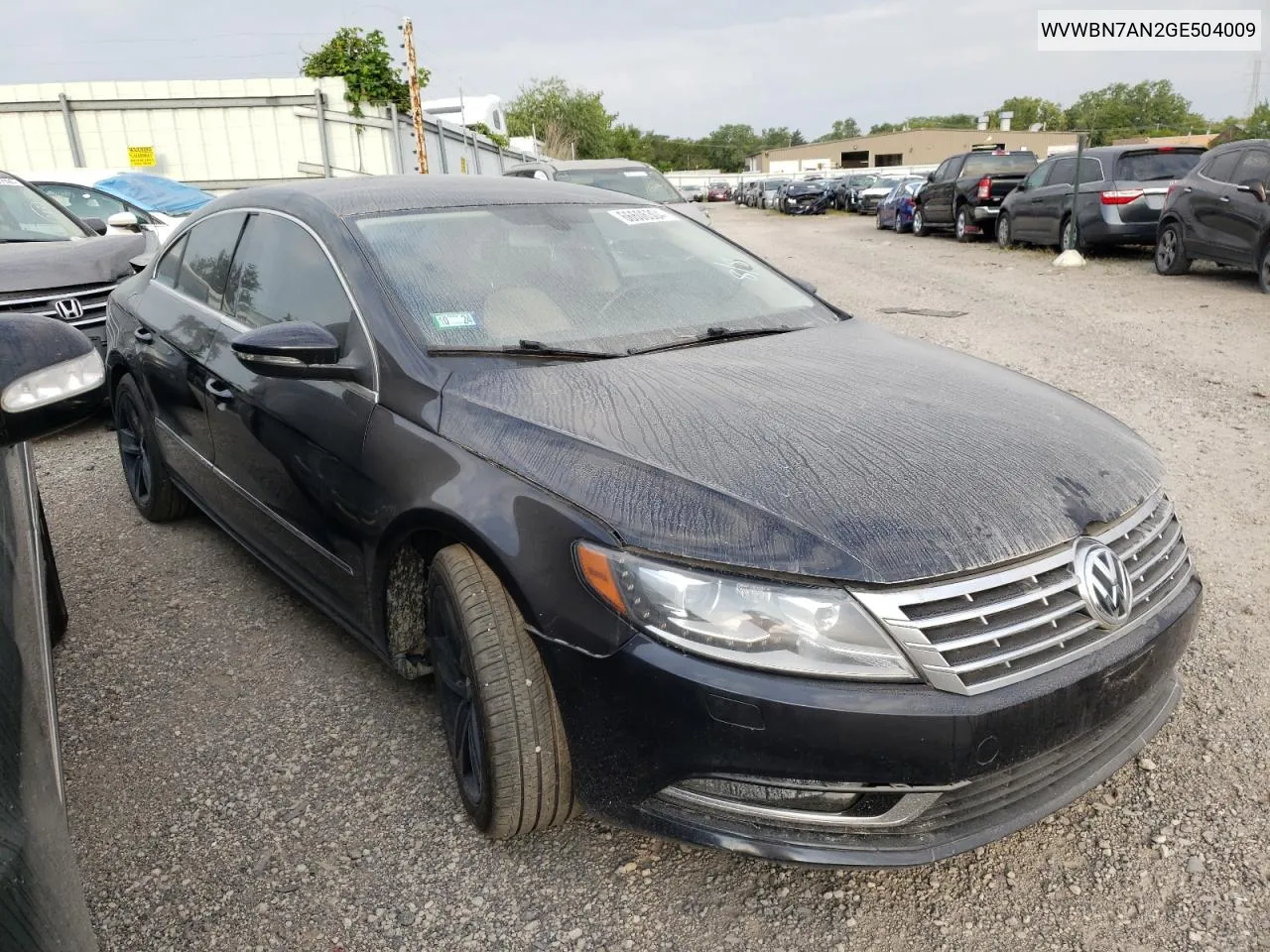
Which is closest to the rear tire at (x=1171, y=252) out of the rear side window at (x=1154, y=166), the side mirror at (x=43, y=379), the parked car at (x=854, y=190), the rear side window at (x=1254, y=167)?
the rear side window at (x=1254, y=167)

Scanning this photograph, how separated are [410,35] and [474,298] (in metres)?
Result: 20.2

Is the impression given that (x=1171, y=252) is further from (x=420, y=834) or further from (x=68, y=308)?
(x=420, y=834)

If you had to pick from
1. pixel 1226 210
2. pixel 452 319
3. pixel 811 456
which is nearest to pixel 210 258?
pixel 452 319

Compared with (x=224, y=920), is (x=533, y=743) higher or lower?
higher

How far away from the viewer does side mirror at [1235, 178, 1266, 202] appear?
9203mm

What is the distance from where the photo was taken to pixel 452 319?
2.67 metres

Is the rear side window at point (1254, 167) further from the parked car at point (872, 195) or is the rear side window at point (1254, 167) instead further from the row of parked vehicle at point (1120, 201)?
the parked car at point (872, 195)

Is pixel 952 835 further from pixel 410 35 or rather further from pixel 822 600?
pixel 410 35

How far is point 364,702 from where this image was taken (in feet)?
9.75

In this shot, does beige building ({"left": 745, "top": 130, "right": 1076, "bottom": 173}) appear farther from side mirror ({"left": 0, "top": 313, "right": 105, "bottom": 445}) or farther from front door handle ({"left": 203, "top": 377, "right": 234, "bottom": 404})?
side mirror ({"left": 0, "top": 313, "right": 105, "bottom": 445})

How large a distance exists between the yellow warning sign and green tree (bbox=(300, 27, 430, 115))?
13.9 feet

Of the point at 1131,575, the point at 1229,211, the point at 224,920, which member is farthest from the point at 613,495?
the point at 1229,211

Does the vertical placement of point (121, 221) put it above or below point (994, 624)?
above

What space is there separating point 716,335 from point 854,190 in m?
32.8
